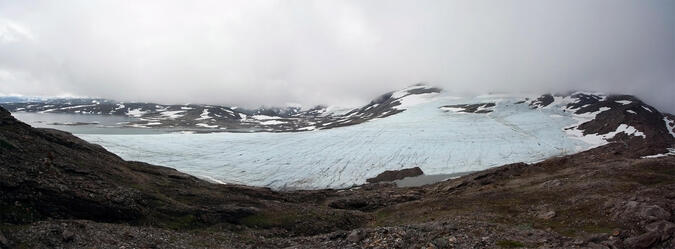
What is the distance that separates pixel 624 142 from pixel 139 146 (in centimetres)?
9750

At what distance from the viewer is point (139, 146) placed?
2694 inches

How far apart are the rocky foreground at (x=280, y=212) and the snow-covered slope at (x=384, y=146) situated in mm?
23858

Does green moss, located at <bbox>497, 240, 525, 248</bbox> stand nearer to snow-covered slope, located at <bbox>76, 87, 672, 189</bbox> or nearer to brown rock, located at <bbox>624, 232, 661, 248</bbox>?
brown rock, located at <bbox>624, 232, 661, 248</bbox>

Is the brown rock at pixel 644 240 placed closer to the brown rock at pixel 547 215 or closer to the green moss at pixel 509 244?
the green moss at pixel 509 244

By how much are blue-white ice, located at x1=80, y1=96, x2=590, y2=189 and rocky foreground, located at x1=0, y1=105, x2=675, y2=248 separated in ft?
74.2

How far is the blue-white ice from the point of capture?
60375 mm

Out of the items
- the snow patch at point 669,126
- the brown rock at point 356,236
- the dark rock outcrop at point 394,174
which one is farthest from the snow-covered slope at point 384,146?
the brown rock at point 356,236

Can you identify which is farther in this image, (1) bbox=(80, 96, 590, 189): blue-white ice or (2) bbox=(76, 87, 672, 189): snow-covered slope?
(2) bbox=(76, 87, 672, 189): snow-covered slope

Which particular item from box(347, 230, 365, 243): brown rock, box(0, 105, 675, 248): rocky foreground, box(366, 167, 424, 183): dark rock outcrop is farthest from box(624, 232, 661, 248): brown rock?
box(366, 167, 424, 183): dark rock outcrop

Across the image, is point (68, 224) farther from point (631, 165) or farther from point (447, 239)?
point (631, 165)

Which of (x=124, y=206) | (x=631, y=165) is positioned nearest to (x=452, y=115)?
(x=631, y=165)

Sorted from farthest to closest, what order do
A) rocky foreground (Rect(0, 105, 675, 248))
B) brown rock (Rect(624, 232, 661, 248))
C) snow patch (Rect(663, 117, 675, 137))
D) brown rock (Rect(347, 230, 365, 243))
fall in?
snow patch (Rect(663, 117, 675, 137))
brown rock (Rect(347, 230, 365, 243))
rocky foreground (Rect(0, 105, 675, 248))
brown rock (Rect(624, 232, 661, 248))

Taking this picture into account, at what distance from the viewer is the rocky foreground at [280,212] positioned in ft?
57.0

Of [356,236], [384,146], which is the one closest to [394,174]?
[384,146]
